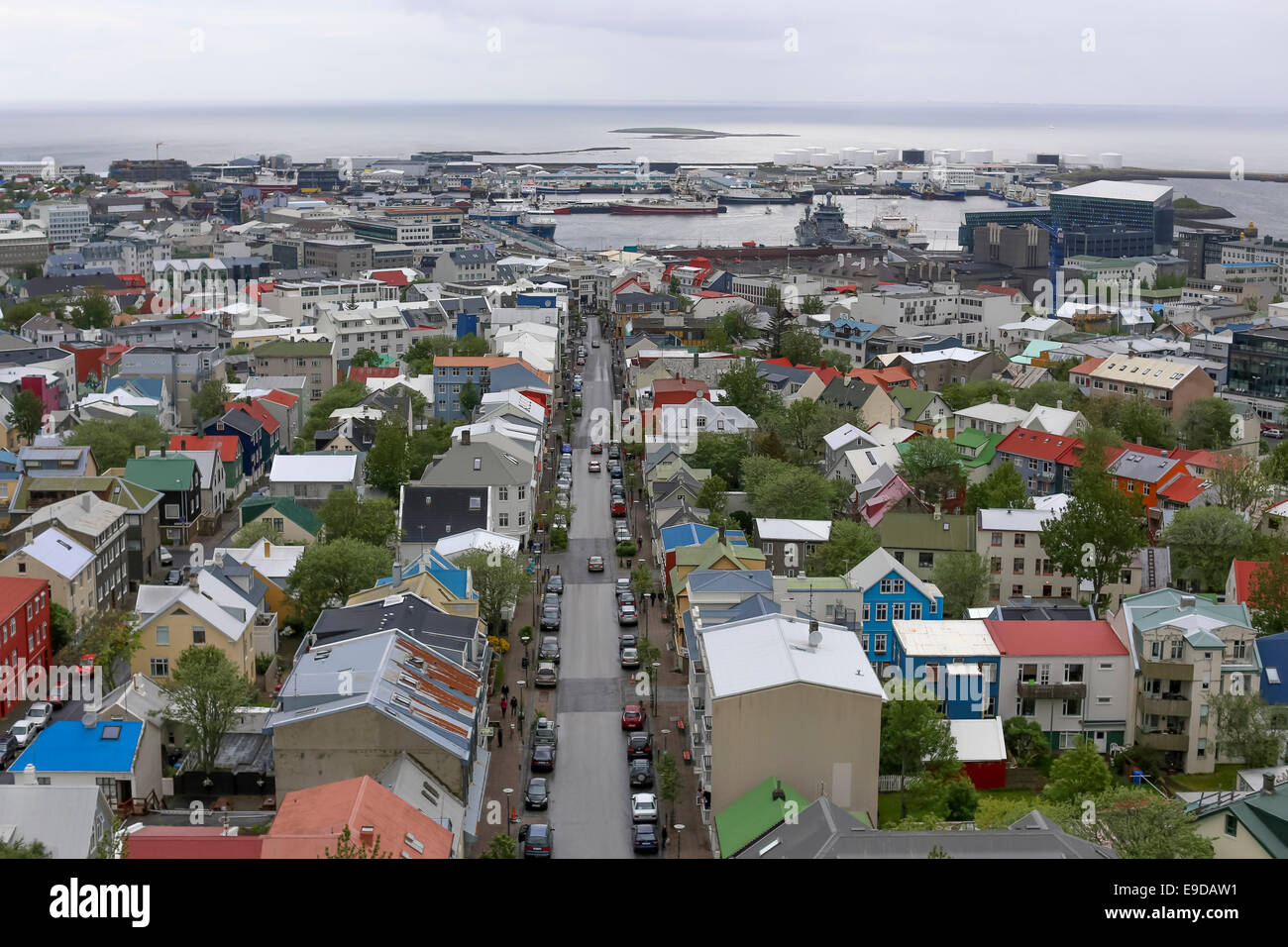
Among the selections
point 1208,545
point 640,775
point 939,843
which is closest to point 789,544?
point 1208,545

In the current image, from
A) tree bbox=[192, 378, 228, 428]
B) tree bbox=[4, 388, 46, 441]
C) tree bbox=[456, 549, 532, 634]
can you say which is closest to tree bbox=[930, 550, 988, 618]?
tree bbox=[456, 549, 532, 634]

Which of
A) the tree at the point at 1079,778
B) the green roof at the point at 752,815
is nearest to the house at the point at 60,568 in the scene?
the green roof at the point at 752,815

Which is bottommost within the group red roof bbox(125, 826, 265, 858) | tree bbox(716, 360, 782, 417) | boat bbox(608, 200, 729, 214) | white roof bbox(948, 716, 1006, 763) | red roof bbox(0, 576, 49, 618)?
white roof bbox(948, 716, 1006, 763)

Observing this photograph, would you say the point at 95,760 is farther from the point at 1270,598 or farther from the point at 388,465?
the point at 1270,598

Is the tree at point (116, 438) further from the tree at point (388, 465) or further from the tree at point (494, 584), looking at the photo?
the tree at point (494, 584)

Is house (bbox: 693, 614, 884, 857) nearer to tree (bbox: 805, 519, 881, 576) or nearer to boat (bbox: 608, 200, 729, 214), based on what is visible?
tree (bbox: 805, 519, 881, 576)

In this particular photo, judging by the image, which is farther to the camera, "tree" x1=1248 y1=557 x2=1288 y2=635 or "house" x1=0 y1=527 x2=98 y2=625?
"house" x1=0 y1=527 x2=98 y2=625
